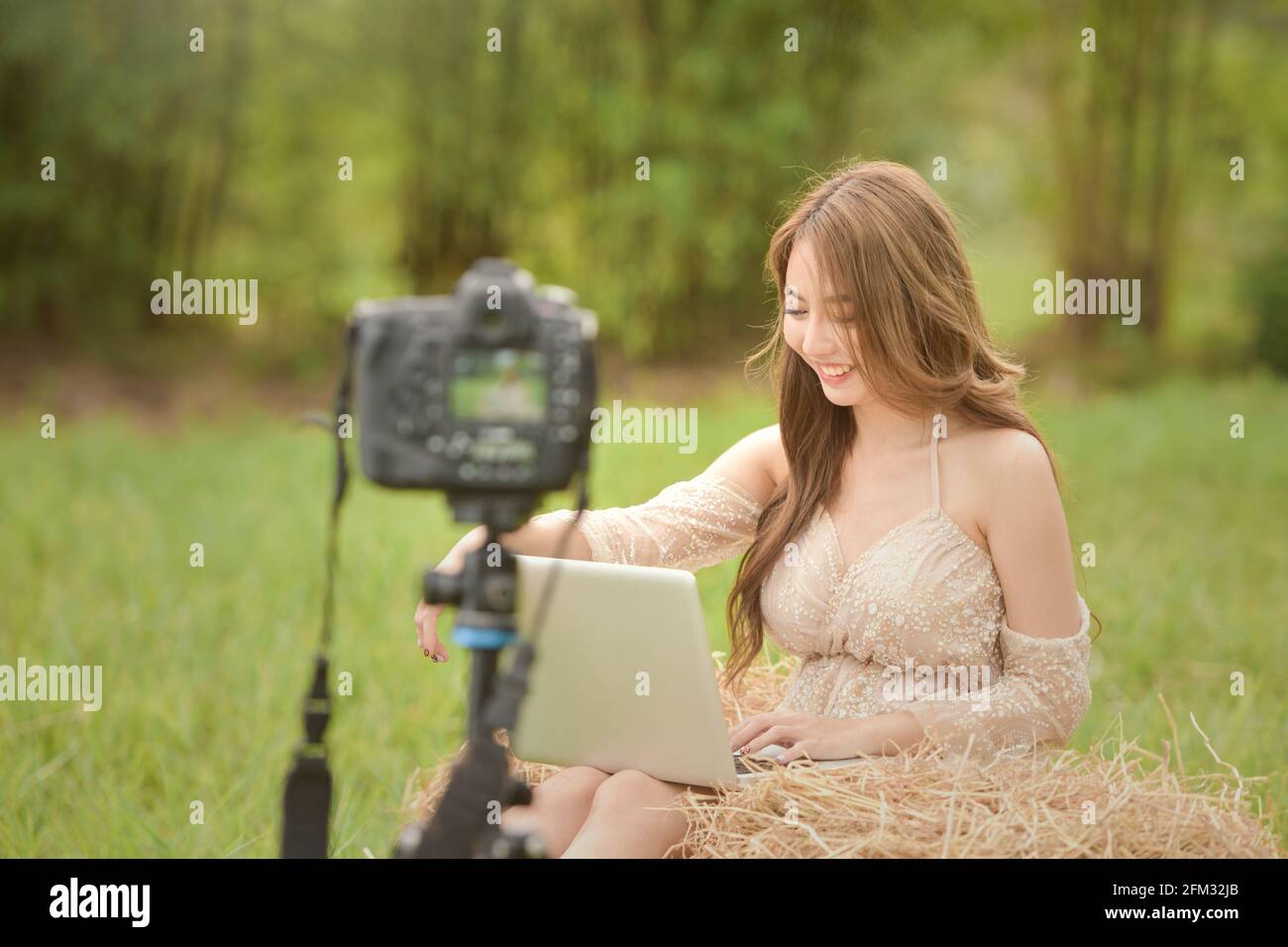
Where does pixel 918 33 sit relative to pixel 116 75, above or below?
above

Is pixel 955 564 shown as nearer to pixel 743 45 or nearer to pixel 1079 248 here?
pixel 743 45

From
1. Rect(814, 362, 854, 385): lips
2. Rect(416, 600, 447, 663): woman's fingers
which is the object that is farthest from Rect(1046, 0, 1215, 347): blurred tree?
Rect(416, 600, 447, 663): woman's fingers

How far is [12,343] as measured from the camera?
10.6m

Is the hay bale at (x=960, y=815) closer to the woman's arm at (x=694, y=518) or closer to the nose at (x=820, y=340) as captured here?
the woman's arm at (x=694, y=518)

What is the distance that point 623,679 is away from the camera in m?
2.10

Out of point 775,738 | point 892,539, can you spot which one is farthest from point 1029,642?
point 775,738

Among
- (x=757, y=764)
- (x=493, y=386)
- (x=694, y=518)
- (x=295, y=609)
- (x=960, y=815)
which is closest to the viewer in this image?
(x=493, y=386)

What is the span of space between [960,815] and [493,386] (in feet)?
3.43

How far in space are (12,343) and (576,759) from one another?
979 cm

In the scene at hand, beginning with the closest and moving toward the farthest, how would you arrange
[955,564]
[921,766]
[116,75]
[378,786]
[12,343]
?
[921,766] < [955,564] < [378,786] < [116,75] < [12,343]

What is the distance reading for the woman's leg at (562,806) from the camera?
85.6 inches

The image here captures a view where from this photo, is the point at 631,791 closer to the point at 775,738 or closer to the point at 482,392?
the point at 775,738

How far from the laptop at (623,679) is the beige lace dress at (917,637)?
189 mm
